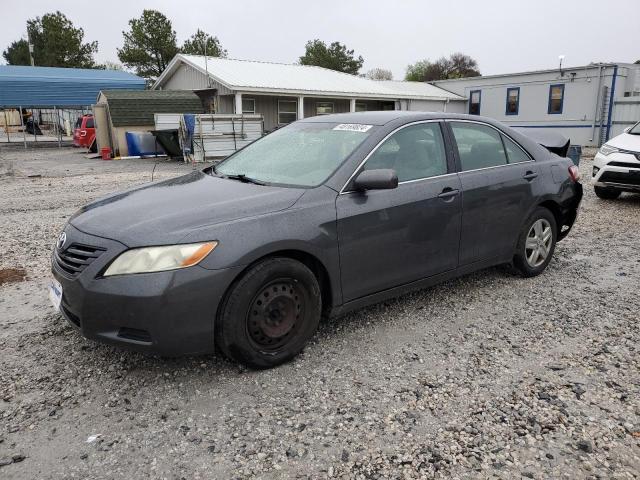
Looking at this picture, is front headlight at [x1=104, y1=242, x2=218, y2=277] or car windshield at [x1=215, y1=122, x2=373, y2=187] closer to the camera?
front headlight at [x1=104, y1=242, x2=218, y2=277]

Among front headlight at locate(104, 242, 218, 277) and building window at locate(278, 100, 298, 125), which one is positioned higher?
building window at locate(278, 100, 298, 125)

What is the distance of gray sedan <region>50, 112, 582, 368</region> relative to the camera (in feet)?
9.25

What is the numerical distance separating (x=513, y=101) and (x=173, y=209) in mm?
26114

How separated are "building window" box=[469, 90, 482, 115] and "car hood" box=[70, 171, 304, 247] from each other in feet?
90.2

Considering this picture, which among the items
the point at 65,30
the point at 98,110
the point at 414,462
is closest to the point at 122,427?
the point at 414,462

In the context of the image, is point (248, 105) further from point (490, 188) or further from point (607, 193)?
point (490, 188)

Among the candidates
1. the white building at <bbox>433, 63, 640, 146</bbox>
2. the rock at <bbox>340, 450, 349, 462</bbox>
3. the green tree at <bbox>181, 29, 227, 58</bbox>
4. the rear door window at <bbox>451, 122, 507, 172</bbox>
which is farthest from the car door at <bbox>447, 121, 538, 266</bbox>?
the green tree at <bbox>181, 29, 227, 58</bbox>

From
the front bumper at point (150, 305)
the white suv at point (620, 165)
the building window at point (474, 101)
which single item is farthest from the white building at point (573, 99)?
the front bumper at point (150, 305)

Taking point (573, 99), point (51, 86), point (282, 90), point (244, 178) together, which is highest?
point (51, 86)

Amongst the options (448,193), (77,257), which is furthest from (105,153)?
(448,193)

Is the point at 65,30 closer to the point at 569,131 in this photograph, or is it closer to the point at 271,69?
the point at 271,69

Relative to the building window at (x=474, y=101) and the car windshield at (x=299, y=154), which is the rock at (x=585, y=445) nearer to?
the car windshield at (x=299, y=154)

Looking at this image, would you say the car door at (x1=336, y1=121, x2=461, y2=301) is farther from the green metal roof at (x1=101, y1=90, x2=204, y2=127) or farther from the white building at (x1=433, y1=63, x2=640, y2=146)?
the white building at (x1=433, y1=63, x2=640, y2=146)

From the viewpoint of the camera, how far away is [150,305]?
108 inches
